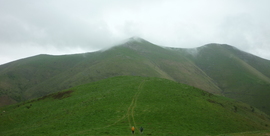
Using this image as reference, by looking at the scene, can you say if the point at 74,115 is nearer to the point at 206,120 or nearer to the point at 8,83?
the point at 206,120

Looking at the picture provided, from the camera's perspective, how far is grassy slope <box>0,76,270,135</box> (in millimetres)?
28828

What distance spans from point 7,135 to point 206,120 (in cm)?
3689

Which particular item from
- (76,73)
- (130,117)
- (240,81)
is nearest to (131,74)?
(76,73)

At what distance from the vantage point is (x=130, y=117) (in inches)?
1314

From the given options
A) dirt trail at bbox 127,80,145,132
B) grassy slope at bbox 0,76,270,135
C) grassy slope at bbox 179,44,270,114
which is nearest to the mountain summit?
grassy slope at bbox 179,44,270,114

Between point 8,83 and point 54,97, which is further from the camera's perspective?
point 8,83

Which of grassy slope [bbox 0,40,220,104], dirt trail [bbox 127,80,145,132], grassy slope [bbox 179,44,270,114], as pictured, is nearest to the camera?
dirt trail [bbox 127,80,145,132]

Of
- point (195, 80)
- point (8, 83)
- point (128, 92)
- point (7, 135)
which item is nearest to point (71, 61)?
point (8, 83)

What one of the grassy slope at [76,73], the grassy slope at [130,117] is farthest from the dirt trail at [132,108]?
the grassy slope at [76,73]

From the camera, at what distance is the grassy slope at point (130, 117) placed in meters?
28.8

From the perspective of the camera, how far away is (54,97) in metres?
55.1

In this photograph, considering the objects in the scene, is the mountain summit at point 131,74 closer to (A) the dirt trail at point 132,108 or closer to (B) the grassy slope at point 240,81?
(B) the grassy slope at point 240,81

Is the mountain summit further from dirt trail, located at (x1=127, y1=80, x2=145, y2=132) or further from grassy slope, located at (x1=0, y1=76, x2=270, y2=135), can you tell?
dirt trail, located at (x1=127, y1=80, x2=145, y2=132)

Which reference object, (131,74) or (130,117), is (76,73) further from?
(130,117)
